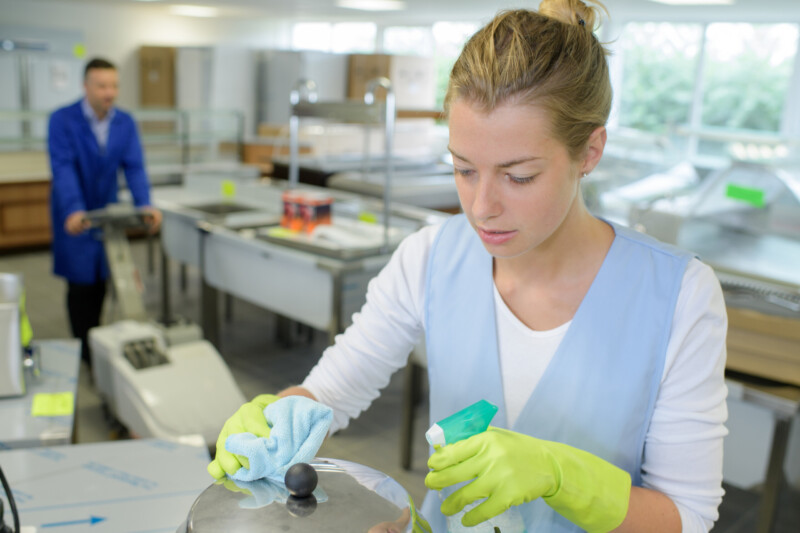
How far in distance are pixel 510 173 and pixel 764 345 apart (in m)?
1.42

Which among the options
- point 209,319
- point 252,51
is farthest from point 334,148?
point 209,319

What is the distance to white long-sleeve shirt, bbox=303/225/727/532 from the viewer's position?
3.00 feet

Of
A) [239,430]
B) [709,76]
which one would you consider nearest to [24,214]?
[239,430]

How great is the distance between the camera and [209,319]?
3699mm

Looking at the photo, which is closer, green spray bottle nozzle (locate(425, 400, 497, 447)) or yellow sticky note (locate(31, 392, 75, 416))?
green spray bottle nozzle (locate(425, 400, 497, 447))

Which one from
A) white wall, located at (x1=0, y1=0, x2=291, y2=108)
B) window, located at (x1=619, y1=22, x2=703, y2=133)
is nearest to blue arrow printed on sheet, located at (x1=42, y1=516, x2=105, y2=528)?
window, located at (x1=619, y1=22, x2=703, y2=133)

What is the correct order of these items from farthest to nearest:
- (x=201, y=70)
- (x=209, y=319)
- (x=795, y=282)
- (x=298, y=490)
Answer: (x=201, y=70)
(x=209, y=319)
(x=795, y=282)
(x=298, y=490)

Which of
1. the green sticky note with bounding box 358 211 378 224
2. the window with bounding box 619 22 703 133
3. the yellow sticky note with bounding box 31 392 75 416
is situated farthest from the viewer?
the window with bounding box 619 22 703 133

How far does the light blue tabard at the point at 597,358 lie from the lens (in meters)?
0.98

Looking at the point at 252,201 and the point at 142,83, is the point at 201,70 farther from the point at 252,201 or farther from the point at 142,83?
the point at 252,201

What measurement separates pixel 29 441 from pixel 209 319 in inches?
82.7

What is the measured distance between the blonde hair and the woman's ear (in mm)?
11

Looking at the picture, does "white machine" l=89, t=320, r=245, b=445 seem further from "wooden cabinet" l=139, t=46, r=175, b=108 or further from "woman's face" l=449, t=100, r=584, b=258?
"wooden cabinet" l=139, t=46, r=175, b=108

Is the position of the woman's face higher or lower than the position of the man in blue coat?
higher
